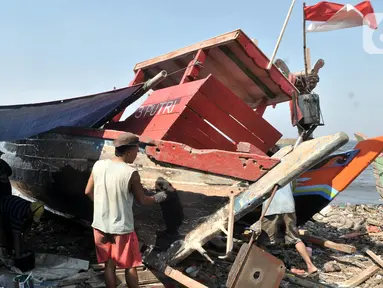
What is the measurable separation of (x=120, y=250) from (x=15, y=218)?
5.59ft

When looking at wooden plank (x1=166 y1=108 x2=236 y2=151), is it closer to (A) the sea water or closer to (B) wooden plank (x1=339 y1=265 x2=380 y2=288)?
(B) wooden plank (x1=339 y1=265 x2=380 y2=288)

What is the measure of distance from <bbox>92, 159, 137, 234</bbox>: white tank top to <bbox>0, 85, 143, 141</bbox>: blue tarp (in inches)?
48.7

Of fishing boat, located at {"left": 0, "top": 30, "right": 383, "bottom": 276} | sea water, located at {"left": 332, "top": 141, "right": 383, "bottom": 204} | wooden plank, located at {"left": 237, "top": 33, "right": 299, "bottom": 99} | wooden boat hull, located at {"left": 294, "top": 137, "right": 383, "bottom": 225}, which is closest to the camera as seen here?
fishing boat, located at {"left": 0, "top": 30, "right": 383, "bottom": 276}

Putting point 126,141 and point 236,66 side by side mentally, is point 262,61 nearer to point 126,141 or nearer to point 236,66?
point 236,66

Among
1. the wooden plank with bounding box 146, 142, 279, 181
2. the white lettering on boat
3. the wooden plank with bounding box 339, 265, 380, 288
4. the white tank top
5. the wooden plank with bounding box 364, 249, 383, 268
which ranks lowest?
the wooden plank with bounding box 339, 265, 380, 288

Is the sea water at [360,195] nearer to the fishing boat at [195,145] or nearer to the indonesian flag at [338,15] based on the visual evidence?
the indonesian flag at [338,15]

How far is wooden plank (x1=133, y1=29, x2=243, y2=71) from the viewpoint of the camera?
14.5 ft

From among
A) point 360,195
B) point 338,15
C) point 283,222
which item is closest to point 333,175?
point 283,222

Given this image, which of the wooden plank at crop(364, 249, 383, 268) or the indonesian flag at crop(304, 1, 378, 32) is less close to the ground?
the indonesian flag at crop(304, 1, 378, 32)

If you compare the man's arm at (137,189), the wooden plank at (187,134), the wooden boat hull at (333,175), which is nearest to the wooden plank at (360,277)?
the wooden boat hull at (333,175)

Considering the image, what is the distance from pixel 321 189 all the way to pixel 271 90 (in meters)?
1.74

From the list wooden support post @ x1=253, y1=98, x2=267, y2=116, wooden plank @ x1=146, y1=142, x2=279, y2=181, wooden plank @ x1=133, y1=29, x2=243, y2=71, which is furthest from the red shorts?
wooden support post @ x1=253, y1=98, x2=267, y2=116

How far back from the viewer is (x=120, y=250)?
3486mm

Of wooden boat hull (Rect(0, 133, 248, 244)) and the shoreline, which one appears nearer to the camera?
wooden boat hull (Rect(0, 133, 248, 244))
